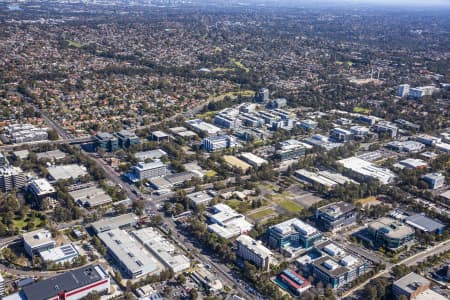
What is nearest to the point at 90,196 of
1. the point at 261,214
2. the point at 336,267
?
the point at 261,214

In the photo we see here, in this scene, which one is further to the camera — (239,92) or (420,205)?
(239,92)

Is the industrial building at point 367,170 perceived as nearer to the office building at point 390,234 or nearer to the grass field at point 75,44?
the office building at point 390,234

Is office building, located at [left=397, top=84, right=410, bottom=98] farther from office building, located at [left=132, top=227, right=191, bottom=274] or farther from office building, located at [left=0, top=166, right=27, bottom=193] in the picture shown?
office building, located at [left=0, top=166, right=27, bottom=193]

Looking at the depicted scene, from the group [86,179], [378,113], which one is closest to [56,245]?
[86,179]

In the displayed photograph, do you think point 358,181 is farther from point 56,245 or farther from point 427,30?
point 427,30

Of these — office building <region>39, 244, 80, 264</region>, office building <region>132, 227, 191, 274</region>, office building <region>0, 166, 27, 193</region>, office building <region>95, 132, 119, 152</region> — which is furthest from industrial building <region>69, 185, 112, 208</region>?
office building <region>95, 132, 119, 152</region>
